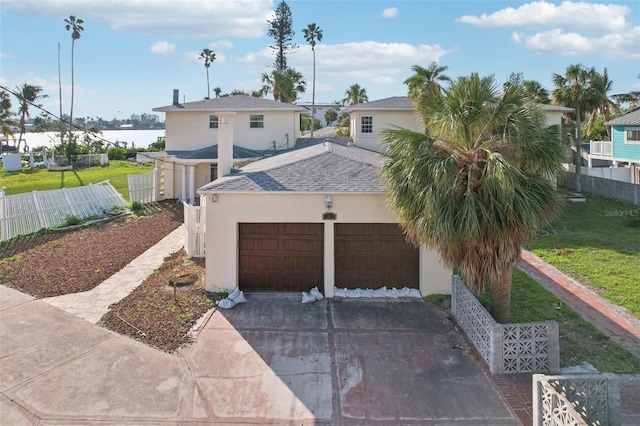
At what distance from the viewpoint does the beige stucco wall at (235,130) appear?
2605 cm

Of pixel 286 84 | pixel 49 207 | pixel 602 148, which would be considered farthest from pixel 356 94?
pixel 49 207

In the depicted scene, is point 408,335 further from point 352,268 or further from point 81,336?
point 81,336

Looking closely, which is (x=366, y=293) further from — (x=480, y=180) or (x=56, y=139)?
(x=56, y=139)

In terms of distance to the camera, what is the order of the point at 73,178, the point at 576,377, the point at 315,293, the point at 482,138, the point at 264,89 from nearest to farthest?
the point at 576,377 < the point at 482,138 < the point at 315,293 < the point at 73,178 < the point at 264,89

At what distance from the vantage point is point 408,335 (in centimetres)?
1029

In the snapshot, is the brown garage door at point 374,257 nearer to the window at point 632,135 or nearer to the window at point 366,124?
the window at point 366,124

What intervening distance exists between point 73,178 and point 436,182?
35358 millimetres

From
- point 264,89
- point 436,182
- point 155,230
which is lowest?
point 155,230

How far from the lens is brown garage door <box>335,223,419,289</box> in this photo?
12.9 meters

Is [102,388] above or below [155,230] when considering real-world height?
below

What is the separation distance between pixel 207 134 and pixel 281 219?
16.0m

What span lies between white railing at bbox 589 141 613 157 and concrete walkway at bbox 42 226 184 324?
33.4 metres

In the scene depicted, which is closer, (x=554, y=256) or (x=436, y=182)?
(x=436, y=182)

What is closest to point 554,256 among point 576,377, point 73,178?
point 576,377
